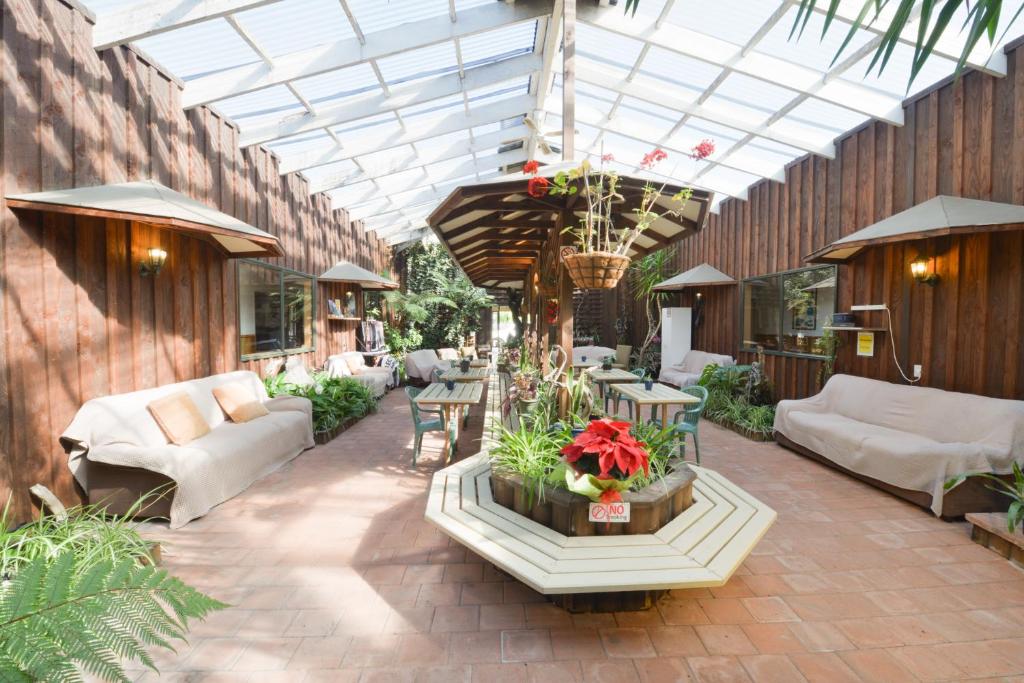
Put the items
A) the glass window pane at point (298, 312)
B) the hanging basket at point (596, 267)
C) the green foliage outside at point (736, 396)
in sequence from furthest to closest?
the glass window pane at point (298, 312) → the green foliage outside at point (736, 396) → the hanging basket at point (596, 267)

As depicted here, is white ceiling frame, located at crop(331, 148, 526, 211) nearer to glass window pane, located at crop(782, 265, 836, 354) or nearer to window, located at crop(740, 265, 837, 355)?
window, located at crop(740, 265, 837, 355)

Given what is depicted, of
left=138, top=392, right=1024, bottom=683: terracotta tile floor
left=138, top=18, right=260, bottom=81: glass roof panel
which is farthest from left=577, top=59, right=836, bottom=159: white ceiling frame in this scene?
left=138, top=392, right=1024, bottom=683: terracotta tile floor

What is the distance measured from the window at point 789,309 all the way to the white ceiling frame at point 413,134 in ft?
15.1

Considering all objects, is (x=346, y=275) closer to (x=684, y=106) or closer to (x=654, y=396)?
(x=654, y=396)

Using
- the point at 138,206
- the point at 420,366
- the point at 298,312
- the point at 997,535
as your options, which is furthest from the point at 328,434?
the point at 997,535

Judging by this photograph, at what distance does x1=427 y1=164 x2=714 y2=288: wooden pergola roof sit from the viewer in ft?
10.5

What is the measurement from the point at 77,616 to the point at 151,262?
3800 mm

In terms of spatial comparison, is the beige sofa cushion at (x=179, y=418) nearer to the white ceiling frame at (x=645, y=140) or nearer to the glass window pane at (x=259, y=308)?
the glass window pane at (x=259, y=308)

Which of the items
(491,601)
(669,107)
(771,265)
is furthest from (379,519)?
(771,265)

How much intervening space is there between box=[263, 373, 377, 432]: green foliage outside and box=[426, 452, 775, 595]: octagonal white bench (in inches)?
140

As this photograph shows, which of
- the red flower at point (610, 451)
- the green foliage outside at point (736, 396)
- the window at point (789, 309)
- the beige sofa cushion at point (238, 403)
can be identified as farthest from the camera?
the green foliage outside at point (736, 396)

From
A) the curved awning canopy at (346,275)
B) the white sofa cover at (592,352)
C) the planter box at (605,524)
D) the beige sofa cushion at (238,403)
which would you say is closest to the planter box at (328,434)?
the beige sofa cushion at (238,403)

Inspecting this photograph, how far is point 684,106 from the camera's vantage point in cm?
588

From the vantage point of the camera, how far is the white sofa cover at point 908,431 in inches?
136
